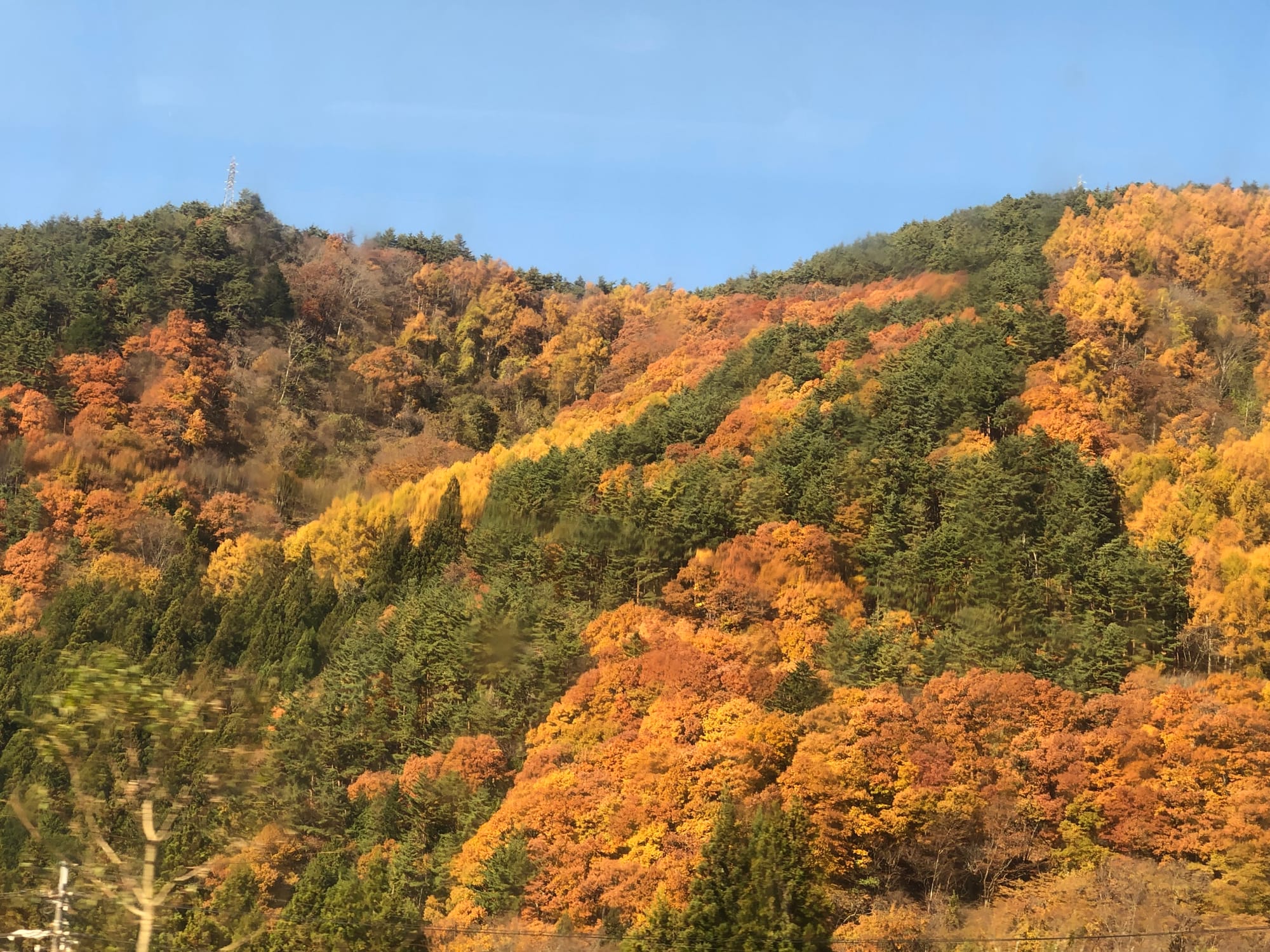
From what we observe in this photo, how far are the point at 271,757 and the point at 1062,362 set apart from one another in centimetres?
3911

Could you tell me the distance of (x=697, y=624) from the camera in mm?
36781

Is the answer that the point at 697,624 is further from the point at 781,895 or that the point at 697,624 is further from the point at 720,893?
the point at 781,895

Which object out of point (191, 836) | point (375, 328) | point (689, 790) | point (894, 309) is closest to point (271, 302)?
point (375, 328)

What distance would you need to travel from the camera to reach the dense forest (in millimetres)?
24109

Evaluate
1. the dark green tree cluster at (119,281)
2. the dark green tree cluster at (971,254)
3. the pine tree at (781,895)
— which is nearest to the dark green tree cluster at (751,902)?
the pine tree at (781,895)

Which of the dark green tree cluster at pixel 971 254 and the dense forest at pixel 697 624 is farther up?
the dark green tree cluster at pixel 971 254

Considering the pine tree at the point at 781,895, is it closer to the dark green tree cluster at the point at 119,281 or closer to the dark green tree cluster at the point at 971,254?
the dark green tree cluster at the point at 971,254

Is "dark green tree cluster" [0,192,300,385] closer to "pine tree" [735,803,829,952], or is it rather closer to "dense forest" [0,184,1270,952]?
"dense forest" [0,184,1270,952]

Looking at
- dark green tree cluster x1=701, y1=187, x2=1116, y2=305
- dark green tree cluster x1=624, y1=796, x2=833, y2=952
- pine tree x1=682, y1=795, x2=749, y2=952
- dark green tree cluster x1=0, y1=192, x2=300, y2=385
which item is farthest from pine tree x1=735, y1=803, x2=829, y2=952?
dark green tree cluster x1=0, y1=192, x2=300, y2=385

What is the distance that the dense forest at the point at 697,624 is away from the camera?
2411cm

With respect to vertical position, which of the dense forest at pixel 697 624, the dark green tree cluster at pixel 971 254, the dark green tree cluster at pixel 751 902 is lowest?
the dark green tree cluster at pixel 751 902

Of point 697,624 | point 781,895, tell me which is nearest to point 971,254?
point 697,624

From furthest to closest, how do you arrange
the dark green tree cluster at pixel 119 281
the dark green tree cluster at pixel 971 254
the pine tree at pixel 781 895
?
1. the dark green tree cluster at pixel 119 281
2. the dark green tree cluster at pixel 971 254
3. the pine tree at pixel 781 895

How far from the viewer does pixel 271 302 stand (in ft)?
241
